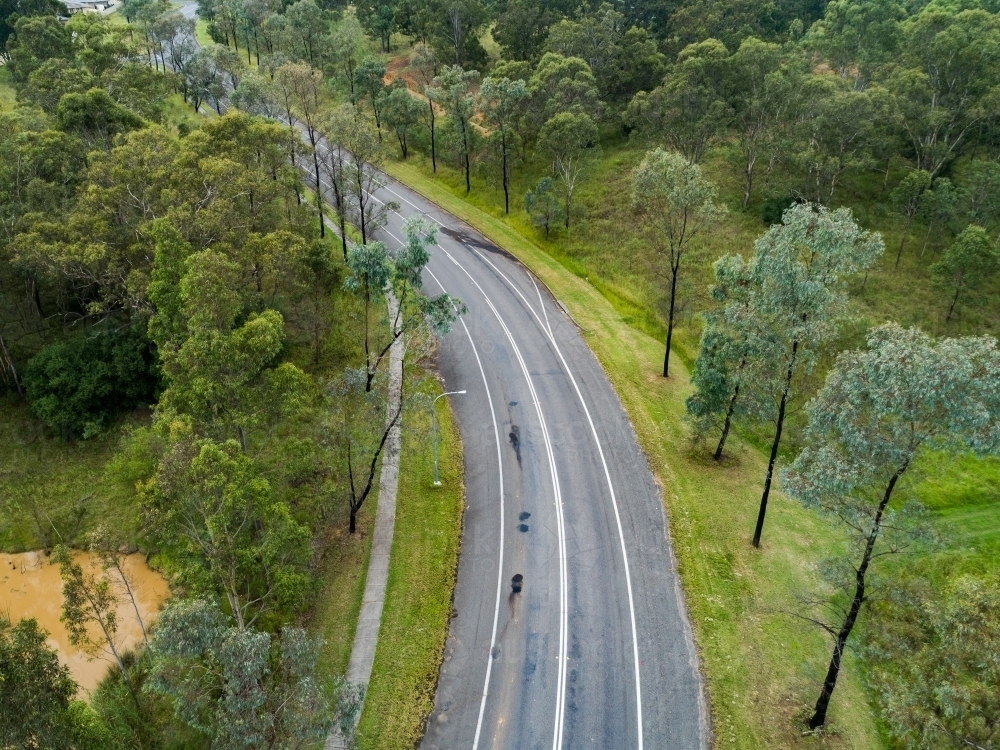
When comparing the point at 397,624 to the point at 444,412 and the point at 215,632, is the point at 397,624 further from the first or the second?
the point at 444,412

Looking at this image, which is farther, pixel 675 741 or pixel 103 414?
pixel 103 414

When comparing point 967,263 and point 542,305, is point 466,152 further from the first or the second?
point 967,263

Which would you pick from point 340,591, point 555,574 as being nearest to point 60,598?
point 340,591

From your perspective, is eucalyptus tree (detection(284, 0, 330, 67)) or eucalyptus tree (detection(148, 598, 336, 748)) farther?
eucalyptus tree (detection(284, 0, 330, 67))

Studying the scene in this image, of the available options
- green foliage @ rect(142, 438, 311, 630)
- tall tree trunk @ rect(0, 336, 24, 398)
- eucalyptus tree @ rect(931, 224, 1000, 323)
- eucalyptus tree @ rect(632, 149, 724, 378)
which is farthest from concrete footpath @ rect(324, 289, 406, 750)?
eucalyptus tree @ rect(931, 224, 1000, 323)

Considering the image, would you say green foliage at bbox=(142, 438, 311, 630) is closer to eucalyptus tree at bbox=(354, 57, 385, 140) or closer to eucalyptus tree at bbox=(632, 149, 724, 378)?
eucalyptus tree at bbox=(632, 149, 724, 378)

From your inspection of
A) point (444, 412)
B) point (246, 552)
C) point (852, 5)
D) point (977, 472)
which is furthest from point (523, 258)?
point (852, 5)

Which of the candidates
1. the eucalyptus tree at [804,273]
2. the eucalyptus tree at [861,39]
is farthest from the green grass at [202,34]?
the eucalyptus tree at [804,273]

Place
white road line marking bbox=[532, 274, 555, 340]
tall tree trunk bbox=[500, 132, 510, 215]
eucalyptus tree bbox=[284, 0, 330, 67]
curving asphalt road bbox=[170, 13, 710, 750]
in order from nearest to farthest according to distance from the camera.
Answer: curving asphalt road bbox=[170, 13, 710, 750]
white road line marking bbox=[532, 274, 555, 340]
tall tree trunk bbox=[500, 132, 510, 215]
eucalyptus tree bbox=[284, 0, 330, 67]
